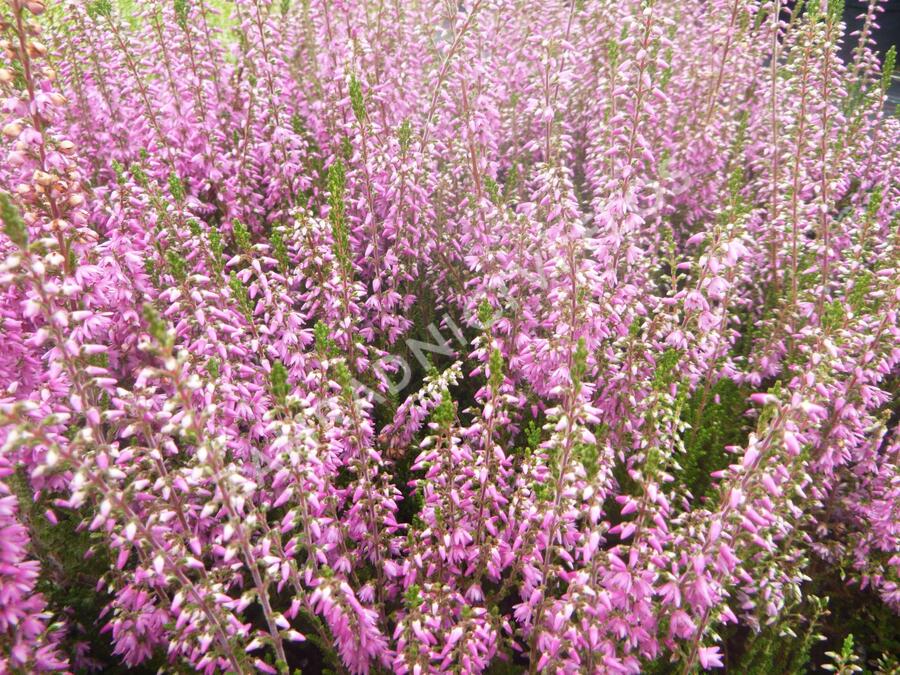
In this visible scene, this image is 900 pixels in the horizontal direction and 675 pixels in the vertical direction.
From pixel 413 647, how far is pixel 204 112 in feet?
14.2

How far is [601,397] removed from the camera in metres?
3.71

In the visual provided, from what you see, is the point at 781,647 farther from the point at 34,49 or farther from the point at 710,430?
the point at 34,49

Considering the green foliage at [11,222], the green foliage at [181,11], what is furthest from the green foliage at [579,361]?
the green foliage at [181,11]

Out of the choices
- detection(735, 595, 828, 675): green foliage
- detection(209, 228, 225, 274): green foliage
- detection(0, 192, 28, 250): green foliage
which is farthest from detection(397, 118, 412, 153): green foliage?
detection(735, 595, 828, 675): green foliage

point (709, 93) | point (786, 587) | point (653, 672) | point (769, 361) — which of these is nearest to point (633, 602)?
point (653, 672)

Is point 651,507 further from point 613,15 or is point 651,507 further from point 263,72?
point 613,15

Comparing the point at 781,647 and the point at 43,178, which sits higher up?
the point at 43,178

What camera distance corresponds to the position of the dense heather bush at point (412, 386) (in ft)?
7.57

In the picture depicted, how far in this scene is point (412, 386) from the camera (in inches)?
185

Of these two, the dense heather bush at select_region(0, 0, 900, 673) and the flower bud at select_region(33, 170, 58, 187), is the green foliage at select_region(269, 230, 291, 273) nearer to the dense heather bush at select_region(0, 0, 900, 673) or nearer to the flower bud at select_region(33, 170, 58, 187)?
the dense heather bush at select_region(0, 0, 900, 673)

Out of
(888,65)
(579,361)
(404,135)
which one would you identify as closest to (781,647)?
(579,361)

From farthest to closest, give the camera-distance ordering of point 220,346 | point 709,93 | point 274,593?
point 709,93, point 274,593, point 220,346

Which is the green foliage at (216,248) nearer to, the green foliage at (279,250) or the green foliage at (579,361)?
the green foliage at (279,250)

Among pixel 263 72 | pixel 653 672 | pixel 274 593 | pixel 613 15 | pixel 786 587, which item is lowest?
pixel 653 672
